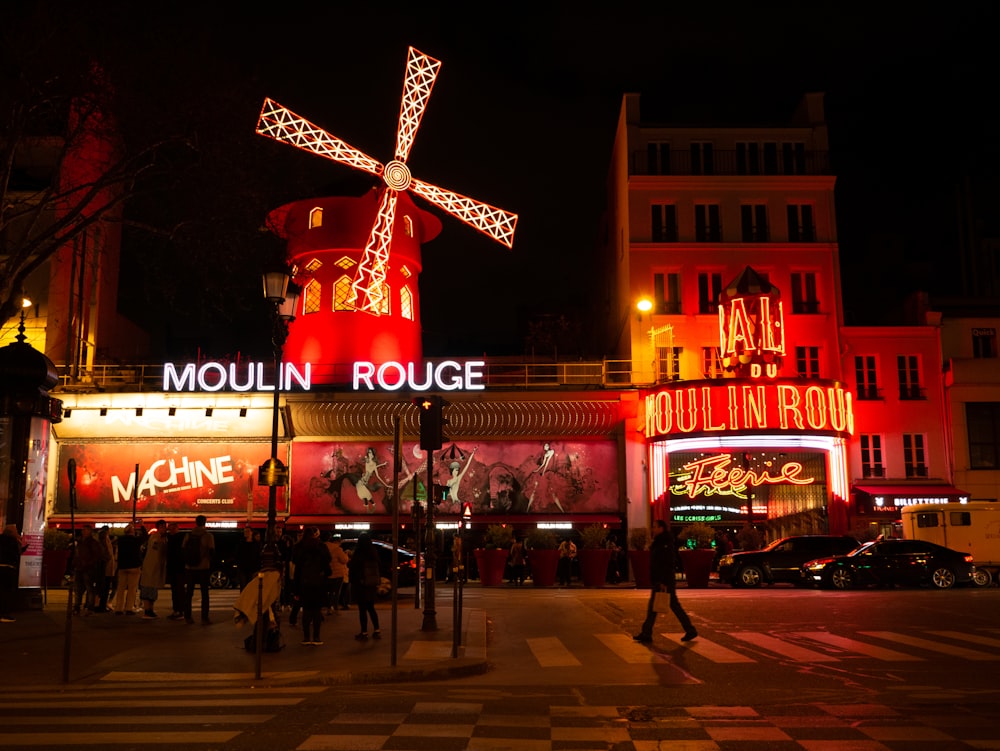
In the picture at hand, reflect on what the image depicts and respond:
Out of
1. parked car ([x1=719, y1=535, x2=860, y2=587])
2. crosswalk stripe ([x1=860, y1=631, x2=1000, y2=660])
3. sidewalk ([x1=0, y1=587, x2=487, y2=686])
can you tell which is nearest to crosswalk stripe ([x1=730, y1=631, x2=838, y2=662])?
crosswalk stripe ([x1=860, y1=631, x2=1000, y2=660])

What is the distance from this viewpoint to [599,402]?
1297 inches

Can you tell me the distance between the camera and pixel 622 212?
3738cm

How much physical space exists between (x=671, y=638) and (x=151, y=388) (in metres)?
23.3

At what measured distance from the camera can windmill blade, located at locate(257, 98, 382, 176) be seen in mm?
31703

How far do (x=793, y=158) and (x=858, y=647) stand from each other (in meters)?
26.9

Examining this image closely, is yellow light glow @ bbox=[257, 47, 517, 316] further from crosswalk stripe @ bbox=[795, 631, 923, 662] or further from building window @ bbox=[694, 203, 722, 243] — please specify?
crosswalk stripe @ bbox=[795, 631, 923, 662]

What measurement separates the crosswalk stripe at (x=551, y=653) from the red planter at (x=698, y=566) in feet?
41.2

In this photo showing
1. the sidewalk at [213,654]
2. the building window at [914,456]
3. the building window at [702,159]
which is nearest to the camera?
the sidewalk at [213,654]

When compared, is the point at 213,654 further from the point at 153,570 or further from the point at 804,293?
the point at 804,293

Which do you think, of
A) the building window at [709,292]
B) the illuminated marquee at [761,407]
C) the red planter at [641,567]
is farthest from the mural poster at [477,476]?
the red planter at [641,567]

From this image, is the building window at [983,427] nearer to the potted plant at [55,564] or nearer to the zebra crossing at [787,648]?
the zebra crossing at [787,648]

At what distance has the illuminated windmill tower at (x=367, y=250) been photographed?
33.2m

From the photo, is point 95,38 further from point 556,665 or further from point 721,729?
point 721,729

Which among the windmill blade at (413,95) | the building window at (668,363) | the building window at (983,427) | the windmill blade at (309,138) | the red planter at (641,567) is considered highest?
the windmill blade at (413,95)
